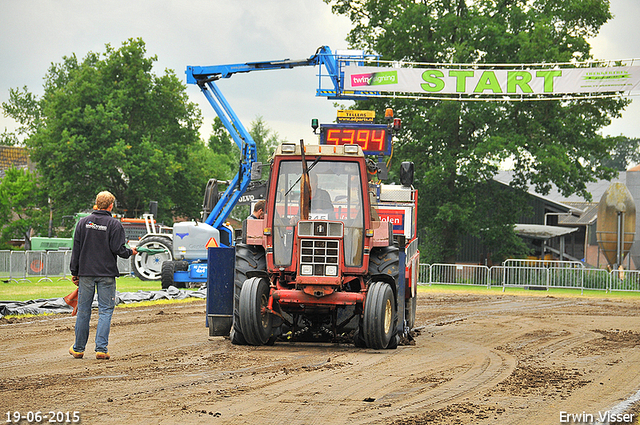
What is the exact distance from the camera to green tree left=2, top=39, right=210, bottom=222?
144 feet

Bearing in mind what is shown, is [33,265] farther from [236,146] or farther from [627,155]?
[627,155]

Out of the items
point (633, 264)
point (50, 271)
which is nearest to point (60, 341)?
point (50, 271)

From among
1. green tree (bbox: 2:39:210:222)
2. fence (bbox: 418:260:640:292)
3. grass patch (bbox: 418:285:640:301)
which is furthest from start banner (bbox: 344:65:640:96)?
green tree (bbox: 2:39:210:222)

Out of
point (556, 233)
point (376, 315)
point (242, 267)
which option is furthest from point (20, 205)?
point (376, 315)

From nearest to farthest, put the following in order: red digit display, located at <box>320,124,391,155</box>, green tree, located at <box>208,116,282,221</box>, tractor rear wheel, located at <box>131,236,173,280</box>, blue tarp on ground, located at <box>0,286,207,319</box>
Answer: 1. blue tarp on ground, located at <box>0,286,207,319</box>
2. red digit display, located at <box>320,124,391,155</box>
3. tractor rear wheel, located at <box>131,236,173,280</box>
4. green tree, located at <box>208,116,282,221</box>

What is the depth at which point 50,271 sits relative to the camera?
89.8ft

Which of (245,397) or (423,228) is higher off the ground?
(423,228)

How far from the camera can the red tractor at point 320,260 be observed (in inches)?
404

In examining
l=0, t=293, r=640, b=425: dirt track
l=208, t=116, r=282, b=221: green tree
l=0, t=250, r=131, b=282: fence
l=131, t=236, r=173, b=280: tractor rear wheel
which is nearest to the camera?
l=0, t=293, r=640, b=425: dirt track

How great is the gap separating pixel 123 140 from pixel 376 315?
3664 centimetres

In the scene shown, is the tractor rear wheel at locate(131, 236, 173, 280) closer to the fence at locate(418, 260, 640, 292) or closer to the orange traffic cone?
the fence at locate(418, 260, 640, 292)

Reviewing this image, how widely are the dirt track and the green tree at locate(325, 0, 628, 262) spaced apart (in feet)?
79.0

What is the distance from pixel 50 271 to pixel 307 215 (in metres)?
19.4

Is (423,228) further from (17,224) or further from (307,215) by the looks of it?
(307,215)
